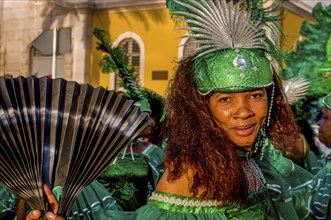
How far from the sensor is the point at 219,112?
202 cm

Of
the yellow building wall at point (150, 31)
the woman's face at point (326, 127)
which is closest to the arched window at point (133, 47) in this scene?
the yellow building wall at point (150, 31)

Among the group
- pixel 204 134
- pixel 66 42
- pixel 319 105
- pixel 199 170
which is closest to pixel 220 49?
pixel 204 134

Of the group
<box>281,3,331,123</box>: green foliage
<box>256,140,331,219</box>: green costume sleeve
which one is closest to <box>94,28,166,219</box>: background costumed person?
<box>256,140,331,219</box>: green costume sleeve

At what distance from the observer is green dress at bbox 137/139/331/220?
1934 millimetres

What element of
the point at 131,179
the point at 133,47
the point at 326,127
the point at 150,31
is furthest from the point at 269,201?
the point at 133,47

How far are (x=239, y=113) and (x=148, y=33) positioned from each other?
1311 cm

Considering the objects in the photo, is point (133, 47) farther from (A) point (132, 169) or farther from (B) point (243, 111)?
(B) point (243, 111)

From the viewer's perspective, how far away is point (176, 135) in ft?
6.81

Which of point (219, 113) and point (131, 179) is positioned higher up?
point (219, 113)

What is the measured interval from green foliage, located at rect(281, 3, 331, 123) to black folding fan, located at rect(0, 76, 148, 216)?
3.72 metres

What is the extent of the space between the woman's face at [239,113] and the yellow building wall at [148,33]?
11716mm

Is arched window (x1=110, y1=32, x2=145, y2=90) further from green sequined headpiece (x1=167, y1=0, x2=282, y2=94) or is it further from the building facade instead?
green sequined headpiece (x1=167, y1=0, x2=282, y2=94)

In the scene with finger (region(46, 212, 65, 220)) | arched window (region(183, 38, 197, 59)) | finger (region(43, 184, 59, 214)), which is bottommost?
finger (region(46, 212, 65, 220))

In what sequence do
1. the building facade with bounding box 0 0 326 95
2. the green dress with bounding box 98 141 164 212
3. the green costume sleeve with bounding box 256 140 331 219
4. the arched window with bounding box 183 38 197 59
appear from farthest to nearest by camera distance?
1. the building facade with bounding box 0 0 326 95
2. the green dress with bounding box 98 141 164 212
3. the green costume sleeve with bounding box 256 140 331 219
4. the arched window with bounding box 183 38 197 59
